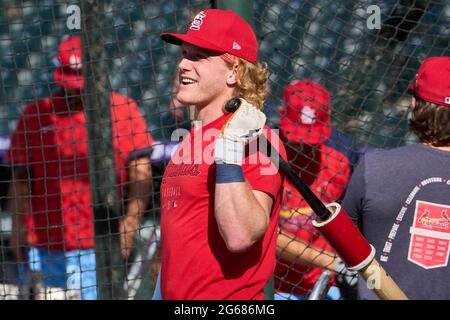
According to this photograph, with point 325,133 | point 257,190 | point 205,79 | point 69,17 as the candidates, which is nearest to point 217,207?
point 257,190

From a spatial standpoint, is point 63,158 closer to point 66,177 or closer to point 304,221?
point 66,177

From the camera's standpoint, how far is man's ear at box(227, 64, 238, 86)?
2.85 m

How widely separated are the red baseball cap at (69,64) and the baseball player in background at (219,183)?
1.64m

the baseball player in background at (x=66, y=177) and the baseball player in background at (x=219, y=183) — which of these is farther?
the baseball player in background at (x=66, y=177)

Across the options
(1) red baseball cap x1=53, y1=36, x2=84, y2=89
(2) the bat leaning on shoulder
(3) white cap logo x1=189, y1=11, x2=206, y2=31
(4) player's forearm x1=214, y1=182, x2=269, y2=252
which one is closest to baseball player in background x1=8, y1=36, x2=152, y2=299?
(1) red baseball cap x1=53, y1=36, x2=84, y2=89

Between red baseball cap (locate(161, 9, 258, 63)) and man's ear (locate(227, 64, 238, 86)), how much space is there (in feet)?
0.14

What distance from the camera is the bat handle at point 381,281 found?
2.89m

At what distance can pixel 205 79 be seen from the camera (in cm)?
285

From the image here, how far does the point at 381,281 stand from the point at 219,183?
715 millimetres

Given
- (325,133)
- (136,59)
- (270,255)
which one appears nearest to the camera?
(270,255)

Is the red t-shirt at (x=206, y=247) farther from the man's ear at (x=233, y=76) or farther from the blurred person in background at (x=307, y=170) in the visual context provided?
the blurred person in background at (x=307, y=170)

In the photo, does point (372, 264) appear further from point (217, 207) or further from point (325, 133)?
point (325, 133)

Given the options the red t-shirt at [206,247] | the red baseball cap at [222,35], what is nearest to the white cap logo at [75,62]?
the red baseball cap at [222,35]
